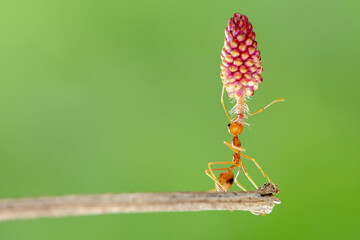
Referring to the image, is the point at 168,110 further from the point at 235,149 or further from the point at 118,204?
the point at 118,204

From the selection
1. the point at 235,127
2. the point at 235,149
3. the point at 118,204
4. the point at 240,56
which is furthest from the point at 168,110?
the point at 118,204

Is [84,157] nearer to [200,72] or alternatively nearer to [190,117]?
[190,117]

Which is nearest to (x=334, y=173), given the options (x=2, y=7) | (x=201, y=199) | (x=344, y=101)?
(x=344, y=101)

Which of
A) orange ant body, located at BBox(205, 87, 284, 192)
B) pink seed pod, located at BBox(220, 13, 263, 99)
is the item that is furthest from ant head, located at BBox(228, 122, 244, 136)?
pink seed pod, located at BBox(220, 13, 263, 99)

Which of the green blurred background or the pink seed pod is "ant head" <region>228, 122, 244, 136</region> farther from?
the green blurred background

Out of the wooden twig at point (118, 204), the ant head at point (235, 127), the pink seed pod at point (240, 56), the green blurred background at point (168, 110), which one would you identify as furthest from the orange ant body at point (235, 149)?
the green blurred background at point (168, 110)
